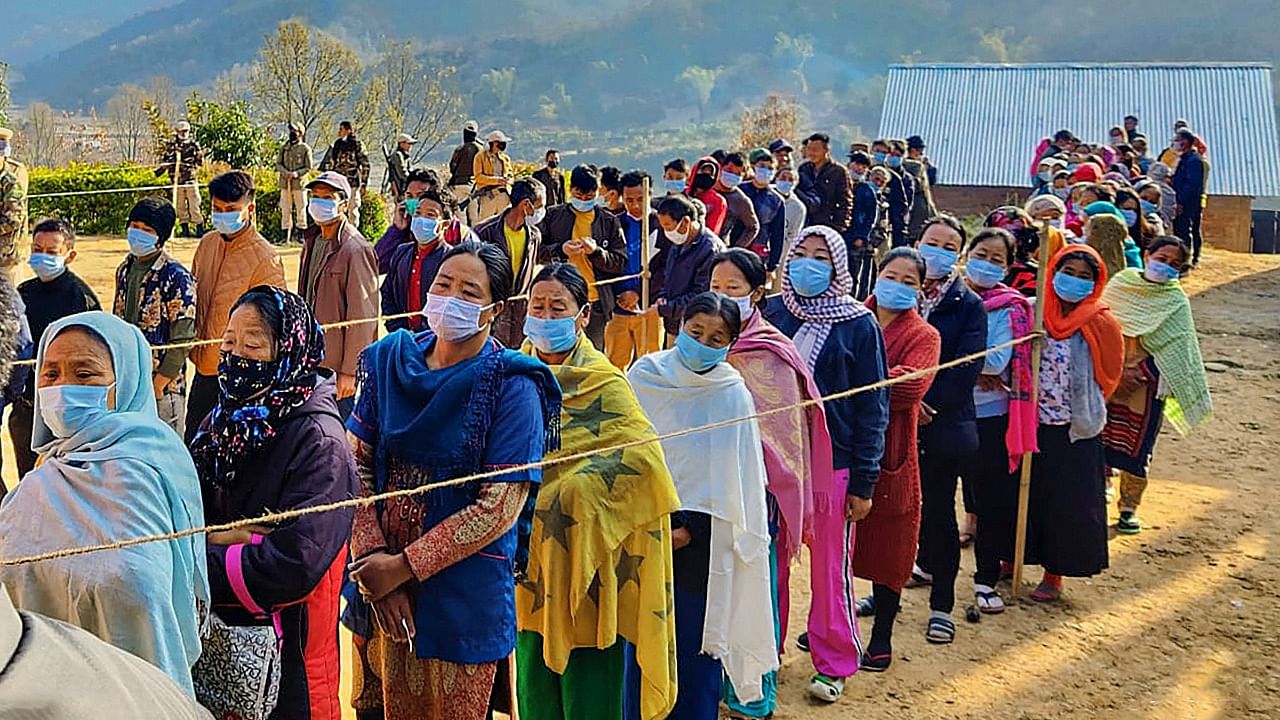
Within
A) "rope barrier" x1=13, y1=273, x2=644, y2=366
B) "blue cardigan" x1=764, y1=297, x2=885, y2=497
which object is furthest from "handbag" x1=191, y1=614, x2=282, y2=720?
"blue cardigan" x1=764, y1=297, x2=885, y2=497

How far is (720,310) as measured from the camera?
12.8 ft

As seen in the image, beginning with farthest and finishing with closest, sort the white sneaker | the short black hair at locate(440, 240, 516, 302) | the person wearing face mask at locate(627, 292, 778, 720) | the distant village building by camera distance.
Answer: the distant village building, the white sneaker, the person wearing face mask at locate(627, 292, 778, 720), the short black hair at locate(440, 240, 516, 302)

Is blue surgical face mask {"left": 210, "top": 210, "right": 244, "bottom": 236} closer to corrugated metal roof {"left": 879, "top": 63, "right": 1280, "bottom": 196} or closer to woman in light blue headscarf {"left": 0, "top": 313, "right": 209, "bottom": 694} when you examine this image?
woman in light blue headscarf {"left": 0, "top": 313, "right": 209, "bottom": 694}

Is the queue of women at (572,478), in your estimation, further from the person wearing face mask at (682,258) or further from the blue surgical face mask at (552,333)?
the person wearing face mask at (682,258)

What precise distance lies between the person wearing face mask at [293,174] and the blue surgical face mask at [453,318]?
44.9 ft

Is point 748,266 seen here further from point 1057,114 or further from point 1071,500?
point 1057,114

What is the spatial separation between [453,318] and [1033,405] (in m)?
3.14

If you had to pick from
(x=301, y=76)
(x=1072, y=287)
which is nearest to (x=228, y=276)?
(x=1072, y=287)

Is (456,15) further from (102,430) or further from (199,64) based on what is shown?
(102,430)

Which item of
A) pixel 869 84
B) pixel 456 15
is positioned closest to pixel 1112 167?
pixel 869 84

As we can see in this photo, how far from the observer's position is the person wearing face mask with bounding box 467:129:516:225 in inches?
456

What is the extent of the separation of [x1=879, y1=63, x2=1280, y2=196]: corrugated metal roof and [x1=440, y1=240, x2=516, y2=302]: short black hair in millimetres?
26052

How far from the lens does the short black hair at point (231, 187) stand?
5.73m

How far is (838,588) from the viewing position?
4.53m
